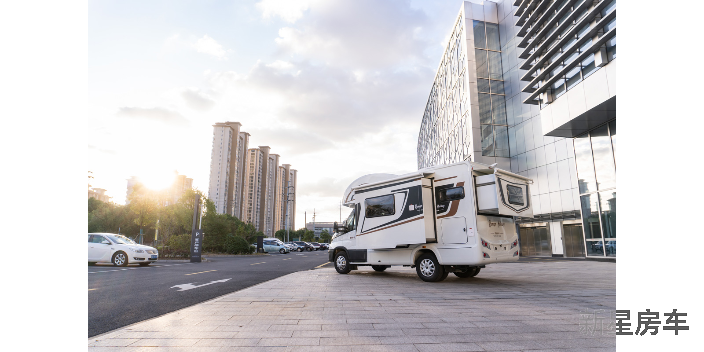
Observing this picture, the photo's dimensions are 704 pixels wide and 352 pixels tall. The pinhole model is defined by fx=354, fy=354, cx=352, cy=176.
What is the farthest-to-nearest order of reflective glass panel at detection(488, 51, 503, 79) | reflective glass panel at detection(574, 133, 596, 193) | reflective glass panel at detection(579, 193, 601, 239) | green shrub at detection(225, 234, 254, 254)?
green shrub at detection(225, 234, 254, 254), reflective glass panel at detection(488, 51, 503, 79), reflective glass panel at detection(574, 133, 596, 193), reflective glass panel at detection(579, 193, 601, 239)

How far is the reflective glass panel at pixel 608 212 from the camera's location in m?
16.4

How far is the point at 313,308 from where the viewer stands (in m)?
5.30

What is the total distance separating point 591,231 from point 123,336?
66.5ft

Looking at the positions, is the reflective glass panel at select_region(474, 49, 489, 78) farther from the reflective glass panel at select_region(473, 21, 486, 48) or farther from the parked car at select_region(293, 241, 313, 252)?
the parked car at select_region(293, 241, 313, 252)

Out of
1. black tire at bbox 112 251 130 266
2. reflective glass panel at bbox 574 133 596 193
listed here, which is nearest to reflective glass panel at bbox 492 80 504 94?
reflective glass panel at bbox 574 133 596 193

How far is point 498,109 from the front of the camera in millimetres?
25641

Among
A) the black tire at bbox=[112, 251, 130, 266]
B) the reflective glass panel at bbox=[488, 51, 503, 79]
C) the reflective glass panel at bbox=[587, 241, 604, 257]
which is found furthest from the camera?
the reflective glass panel at bbox=[488, 51, 503, 79]

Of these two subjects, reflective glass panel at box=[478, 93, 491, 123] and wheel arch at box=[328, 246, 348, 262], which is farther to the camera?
reflective glass panel at box=[478, 93, 491, 123]

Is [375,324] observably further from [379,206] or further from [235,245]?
[235,245]

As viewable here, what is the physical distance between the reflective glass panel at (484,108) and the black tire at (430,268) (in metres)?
18.7

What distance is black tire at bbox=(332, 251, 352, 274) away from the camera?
37.0ft

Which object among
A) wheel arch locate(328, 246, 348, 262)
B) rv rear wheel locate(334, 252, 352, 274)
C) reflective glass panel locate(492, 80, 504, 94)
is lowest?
rv rear wheel locate(334, 252, 352, 274)
